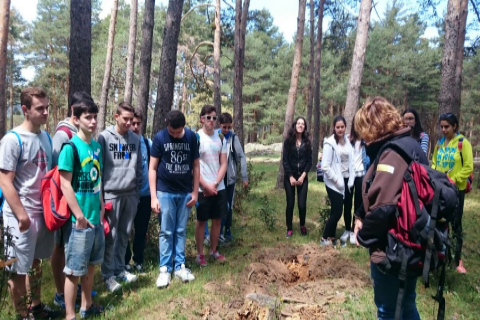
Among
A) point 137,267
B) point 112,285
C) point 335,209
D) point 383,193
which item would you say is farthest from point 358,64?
point 112,285

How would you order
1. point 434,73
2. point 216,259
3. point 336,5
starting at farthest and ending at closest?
point 434,73 → point 336,5 → point 216,259

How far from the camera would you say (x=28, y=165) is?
2760mm

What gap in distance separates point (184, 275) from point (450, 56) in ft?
17.7

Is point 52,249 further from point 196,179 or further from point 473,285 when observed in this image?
point 473,285

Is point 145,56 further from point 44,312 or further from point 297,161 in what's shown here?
point 44,312

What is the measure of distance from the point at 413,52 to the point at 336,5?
49.8 ft

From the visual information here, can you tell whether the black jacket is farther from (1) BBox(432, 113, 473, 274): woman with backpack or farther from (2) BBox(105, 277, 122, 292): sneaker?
(2) BBox(105, 277, 122, 292): sneaker

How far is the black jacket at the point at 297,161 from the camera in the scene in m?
5.36

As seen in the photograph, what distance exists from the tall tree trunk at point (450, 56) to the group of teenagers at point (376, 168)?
886 millimetres

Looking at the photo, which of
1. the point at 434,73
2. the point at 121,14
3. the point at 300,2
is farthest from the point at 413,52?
the point at 121,14

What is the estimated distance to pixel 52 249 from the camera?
2992mm

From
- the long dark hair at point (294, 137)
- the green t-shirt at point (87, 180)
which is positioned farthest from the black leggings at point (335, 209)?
the green t-shirt at point (87, 180)

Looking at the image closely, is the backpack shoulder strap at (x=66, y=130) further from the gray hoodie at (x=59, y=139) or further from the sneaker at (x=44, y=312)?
the sneaker at (x=44, y=312)

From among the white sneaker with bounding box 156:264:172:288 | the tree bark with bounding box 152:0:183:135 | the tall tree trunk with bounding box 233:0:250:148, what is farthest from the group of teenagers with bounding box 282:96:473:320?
the tall tree trunk with bounding box 233:0:250:148
